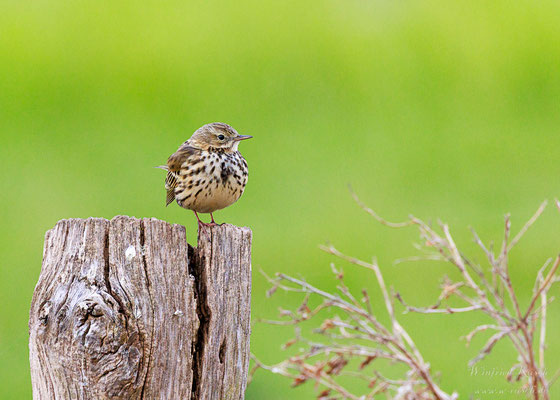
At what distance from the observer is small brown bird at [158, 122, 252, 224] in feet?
19.9

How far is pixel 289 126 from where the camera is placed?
13.0 metres

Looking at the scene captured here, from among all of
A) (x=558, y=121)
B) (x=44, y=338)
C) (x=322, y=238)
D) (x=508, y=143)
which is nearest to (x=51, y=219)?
(x=322, y=238)

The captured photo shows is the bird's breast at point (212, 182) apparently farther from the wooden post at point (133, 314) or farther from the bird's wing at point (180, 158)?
the wooden post at point (133, 314)

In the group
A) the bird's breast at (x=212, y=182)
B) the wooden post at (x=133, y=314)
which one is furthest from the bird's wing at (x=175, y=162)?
the wooden post at (x=133, y=314)

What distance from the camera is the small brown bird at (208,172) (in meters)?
6.06

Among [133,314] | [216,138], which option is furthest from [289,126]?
[133,314]

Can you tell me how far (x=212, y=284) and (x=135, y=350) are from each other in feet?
1.56

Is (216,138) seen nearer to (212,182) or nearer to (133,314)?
(212,182)

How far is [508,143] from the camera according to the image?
1302 centimetres

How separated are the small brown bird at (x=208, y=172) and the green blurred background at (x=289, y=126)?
4015 millimetres

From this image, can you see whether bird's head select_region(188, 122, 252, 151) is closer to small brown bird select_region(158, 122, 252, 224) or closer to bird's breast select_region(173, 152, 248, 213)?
small brown bird select_region(158, 122, 252, 224)

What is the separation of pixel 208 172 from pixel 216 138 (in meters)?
0.50

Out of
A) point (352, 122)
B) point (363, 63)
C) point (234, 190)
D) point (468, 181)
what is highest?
point (363, 63)

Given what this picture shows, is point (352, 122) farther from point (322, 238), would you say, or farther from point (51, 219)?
point (51, 219)
